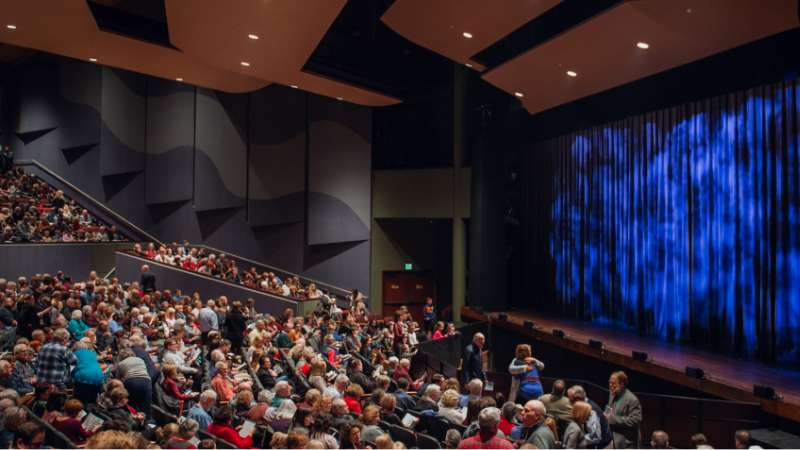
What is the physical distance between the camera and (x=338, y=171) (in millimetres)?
20406

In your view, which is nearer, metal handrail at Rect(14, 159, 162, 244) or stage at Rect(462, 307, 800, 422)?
stage at Rect(462, 307, 800, 422)

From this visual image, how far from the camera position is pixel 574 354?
12.3m

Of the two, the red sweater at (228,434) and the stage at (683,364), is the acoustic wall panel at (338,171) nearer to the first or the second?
the stage at (683,364)

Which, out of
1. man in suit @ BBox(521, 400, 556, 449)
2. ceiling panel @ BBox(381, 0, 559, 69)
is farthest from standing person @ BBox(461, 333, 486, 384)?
ceiling panel @ BBox(381, 0, 559, 69)

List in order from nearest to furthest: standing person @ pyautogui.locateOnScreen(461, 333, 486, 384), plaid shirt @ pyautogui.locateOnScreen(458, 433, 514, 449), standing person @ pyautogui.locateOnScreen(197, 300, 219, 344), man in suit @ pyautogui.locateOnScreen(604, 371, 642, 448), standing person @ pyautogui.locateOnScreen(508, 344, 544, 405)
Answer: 1. plaid shirt @ pyautogui.locateOnScreen(458, 433, 514, 449)
2. man in suit @ pyautogui.locateOnScreen(604, 371, 642, 448)
3. standing person @ pyautogui.locateOnScreen(508, 344, 544, 405)
4. standing person @ pyautogui.locateOnScreen(461, 333, 486, 384)
5. standing person @ pyautogui.locateOnScreen(197, 300, 219, 344)

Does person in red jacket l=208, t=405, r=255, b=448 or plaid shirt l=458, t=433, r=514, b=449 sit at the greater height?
plaid shirt l=458, t=433, r=514, b=449

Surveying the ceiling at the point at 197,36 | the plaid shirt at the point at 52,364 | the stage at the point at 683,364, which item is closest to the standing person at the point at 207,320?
the plaid shirt at the point at 52,364

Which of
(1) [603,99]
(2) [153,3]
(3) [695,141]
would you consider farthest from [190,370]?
(2) [153,3]

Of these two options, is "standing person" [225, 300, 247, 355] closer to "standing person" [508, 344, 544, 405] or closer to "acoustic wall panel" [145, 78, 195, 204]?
"standing person" [508, 344, 544, 405]

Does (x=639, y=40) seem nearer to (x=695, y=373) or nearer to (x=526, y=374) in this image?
(x=695, y=373)

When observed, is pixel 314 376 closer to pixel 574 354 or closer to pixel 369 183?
pixel 574 354

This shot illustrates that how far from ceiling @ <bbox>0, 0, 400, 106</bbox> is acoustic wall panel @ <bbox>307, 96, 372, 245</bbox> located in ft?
10.6

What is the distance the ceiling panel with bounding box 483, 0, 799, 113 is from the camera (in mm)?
8492

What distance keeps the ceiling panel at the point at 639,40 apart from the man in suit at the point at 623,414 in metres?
4.71
